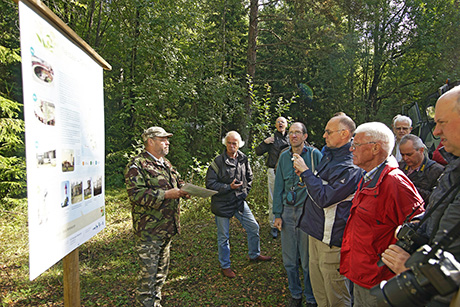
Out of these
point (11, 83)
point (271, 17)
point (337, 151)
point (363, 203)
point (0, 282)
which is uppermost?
point (271, 17)

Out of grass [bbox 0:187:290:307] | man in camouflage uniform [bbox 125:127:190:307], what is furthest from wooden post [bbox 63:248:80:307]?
grass [bbox 0:187:290:307]

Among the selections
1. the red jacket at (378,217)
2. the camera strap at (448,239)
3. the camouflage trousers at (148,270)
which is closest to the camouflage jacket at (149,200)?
the camouflage trousers at (148,270)

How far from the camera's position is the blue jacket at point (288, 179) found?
361cm

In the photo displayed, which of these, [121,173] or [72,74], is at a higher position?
[72,74]

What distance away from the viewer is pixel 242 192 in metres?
4.49

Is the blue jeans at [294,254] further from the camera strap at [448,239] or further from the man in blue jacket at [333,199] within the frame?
the camera strap at [448,239]

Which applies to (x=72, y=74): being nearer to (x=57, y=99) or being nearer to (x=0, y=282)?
(x=57, y=99)

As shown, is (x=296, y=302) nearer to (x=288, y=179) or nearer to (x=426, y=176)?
(x=288, y=179)

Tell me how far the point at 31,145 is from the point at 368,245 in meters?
2.42

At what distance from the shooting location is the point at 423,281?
4.00ft

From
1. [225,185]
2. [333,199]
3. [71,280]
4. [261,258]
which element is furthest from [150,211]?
[261,258]

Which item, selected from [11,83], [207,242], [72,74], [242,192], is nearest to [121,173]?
[11,83]

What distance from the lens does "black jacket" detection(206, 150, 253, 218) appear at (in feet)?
14.3

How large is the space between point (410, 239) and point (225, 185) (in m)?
2.92
